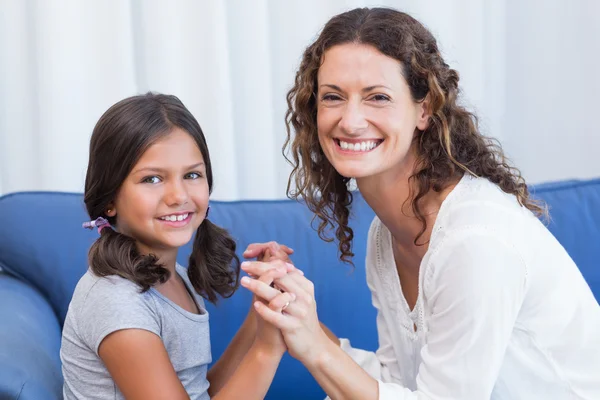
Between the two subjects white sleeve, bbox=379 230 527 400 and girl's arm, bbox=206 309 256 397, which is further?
girl's arm, bbox=206 309 256 397

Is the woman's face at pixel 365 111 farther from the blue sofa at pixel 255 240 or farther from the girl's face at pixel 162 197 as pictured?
the blue sofa at pixel 255 240

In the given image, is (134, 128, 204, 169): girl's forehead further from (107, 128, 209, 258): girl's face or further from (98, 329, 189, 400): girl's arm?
(98, 329, 189, 400): girl's arm

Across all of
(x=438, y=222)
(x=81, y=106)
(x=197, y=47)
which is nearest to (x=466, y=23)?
(x=197, y=47)

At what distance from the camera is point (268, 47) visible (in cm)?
255

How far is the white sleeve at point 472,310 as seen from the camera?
134 cm

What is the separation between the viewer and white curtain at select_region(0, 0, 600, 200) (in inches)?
93.4

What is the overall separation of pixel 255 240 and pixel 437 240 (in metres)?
0.67

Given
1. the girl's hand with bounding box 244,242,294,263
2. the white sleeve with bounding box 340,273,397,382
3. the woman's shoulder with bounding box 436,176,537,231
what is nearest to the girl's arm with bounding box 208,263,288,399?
the girl's hand with bounding box 244,242,294,263

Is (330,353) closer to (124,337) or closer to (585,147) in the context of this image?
(124,337)

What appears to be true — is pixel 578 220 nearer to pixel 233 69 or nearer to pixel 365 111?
pixel 365 111

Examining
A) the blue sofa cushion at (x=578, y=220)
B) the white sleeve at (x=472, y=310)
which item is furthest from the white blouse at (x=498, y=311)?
the blue sofa cushion at (x=578, y=220)

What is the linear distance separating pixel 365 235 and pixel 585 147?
121 cm

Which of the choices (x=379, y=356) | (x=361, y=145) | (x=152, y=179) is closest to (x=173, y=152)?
(x=152, y=179)

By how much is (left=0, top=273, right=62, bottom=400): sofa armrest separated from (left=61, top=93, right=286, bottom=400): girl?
6cm
